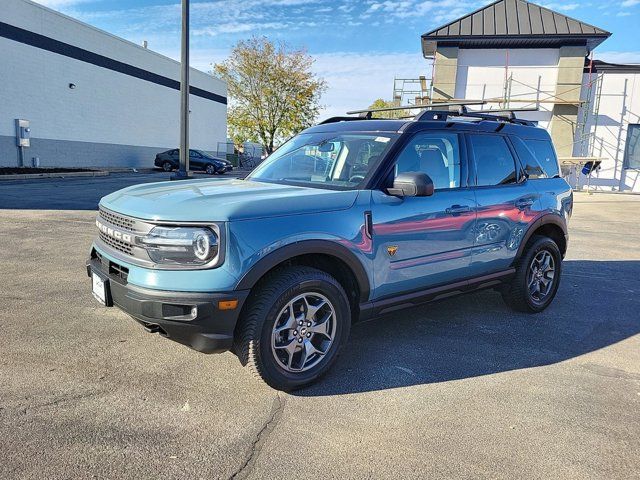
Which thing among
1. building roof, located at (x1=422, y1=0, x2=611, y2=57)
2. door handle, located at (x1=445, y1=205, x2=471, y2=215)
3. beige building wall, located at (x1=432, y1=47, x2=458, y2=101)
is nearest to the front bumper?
door handle, located at (x1=445, y1=205, x2=471, y2=215)

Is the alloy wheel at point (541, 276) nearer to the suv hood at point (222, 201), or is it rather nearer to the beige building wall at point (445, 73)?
the suv hood at point (222, 201)

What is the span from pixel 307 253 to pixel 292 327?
51 cm

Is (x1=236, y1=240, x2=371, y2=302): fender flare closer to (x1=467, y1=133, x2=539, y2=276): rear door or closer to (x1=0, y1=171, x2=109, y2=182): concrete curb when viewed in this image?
(x1=467, y1=133, x2=539, y2=276): rear door

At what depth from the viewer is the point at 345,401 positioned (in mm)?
3170

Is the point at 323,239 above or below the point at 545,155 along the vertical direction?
below

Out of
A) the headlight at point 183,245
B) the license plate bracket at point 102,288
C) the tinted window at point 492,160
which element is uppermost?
the tinted window at point 492,160

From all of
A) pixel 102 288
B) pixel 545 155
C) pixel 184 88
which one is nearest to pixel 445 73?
pixel 184 88

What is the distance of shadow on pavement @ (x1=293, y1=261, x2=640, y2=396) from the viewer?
11.7ft

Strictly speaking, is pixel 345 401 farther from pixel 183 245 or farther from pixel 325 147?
pixel 325 147

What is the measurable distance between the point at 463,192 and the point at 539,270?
1597 mm

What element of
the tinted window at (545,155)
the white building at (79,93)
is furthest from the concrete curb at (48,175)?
the tinted window at (545,155)

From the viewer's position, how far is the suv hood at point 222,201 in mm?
2932

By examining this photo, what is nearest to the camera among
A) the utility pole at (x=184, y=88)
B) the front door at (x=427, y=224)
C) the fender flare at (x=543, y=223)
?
the front door at (x=427, y=224)

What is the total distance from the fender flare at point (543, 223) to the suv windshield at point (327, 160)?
1935 mm
